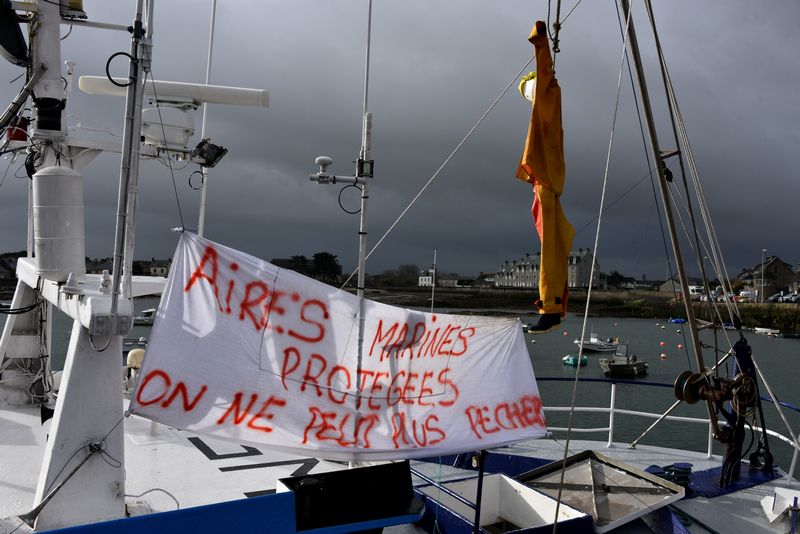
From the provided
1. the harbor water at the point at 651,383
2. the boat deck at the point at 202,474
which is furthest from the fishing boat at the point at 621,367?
the boat deck at the point at 202,474

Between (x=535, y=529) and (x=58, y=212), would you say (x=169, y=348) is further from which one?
(x=535, y=529)

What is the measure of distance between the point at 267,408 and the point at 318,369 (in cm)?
61

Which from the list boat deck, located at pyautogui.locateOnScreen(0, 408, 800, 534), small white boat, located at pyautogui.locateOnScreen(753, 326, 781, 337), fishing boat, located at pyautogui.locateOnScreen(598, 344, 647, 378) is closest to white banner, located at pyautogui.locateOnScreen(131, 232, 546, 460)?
boat deck, located at pyautogui.locateOnScreen(0, 408, 800, 534)

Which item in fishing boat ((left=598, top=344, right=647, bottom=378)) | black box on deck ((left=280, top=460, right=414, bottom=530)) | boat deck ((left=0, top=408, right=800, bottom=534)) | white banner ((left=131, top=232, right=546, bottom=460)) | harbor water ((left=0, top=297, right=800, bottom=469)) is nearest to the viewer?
white banner ((left=131, top=232, right=546, bottom=460))

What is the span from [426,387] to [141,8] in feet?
15.5

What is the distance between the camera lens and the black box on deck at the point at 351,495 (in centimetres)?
605

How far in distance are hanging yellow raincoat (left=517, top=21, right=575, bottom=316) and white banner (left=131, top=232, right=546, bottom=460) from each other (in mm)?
816

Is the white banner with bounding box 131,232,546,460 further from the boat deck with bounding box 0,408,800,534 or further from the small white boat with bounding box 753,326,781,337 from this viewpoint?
the small white boat with bounding box 753,326,781,337

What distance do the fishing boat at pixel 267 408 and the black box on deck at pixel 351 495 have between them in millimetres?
15

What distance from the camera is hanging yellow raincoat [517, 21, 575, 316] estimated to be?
717 centimetres

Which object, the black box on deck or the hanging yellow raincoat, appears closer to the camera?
the black box on deck

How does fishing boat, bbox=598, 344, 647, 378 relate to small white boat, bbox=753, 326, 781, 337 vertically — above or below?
below

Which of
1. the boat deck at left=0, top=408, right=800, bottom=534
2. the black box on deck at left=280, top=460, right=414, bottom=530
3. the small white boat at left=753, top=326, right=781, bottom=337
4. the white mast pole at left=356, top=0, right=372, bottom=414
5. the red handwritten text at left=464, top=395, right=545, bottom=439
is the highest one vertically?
the white mast pole at left=356, top=0, right=372, bottom=414

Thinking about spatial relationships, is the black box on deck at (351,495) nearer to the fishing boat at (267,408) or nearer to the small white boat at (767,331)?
the fishing boat at (267,408)
